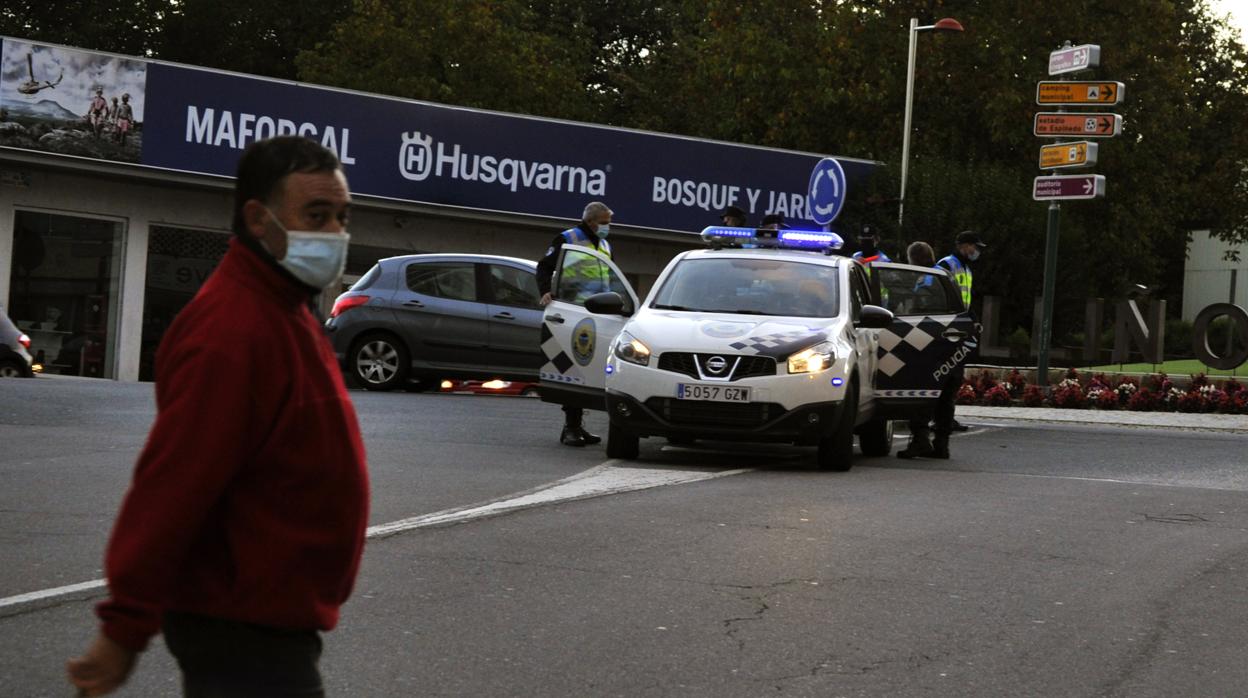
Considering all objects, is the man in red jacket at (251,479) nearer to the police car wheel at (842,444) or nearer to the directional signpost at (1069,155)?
the police car wheel at (842,444)

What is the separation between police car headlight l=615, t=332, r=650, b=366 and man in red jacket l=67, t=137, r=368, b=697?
32.9 ft

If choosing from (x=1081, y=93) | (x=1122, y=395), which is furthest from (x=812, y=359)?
(x=1122, y=395)

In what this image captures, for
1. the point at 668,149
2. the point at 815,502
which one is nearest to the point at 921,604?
the point at 815,502

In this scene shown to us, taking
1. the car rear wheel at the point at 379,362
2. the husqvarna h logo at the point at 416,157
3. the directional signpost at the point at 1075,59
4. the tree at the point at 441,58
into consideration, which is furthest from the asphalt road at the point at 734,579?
the tree at the point at 441,58

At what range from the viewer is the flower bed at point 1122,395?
A: 24344 millimetres

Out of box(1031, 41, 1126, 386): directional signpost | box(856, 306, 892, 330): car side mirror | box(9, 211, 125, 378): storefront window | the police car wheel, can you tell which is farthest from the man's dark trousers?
box(9, 211, 125, 378): storefront window

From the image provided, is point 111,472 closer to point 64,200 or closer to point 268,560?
point 268,560

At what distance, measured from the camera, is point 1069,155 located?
23172 millimetres

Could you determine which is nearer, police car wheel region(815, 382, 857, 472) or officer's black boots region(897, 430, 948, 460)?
police car wheel region(815, 382, 857, 472)

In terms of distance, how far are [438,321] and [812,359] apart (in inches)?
353

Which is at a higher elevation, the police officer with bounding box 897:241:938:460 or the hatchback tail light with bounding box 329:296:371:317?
the hatchback tail light with bounding box 329:296:371:317

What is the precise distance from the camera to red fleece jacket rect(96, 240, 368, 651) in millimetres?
3035

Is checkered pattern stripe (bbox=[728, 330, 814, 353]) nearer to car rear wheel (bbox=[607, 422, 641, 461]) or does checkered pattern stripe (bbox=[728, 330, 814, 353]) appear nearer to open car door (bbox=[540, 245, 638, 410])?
car rear wheel (bbox=[607, 422, 641, 461])

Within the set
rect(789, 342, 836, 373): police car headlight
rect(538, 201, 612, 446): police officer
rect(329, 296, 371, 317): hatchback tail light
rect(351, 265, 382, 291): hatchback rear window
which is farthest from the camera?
rect(351, 265, 382, 291): hatchback rear window
